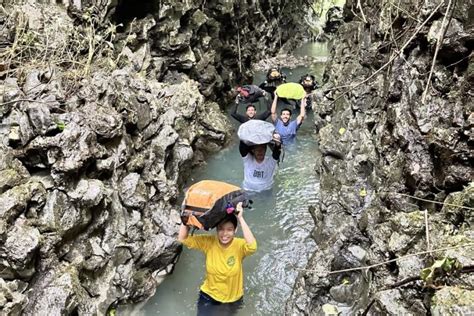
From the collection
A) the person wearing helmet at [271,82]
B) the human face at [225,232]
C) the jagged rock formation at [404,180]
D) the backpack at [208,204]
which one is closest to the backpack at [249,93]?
the person wearing helmet at [271,82]

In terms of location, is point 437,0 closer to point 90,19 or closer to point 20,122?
point 20,122

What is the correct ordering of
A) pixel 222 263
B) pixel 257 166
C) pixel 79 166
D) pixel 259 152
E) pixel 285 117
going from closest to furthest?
pixel 222 263
pixel 79 166
pixel 259 152
pixel 257 166
pixel 285 117

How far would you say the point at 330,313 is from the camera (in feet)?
14.1

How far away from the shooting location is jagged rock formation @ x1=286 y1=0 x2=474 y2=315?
2.82 metres

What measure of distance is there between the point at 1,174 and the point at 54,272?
1.07m

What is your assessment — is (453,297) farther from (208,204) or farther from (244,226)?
(208,204)

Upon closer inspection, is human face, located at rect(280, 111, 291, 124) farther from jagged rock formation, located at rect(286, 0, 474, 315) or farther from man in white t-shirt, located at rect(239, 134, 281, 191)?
jagged rock formation, located at rect(286, 0, 474, 315)

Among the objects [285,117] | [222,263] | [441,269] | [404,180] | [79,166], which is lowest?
[222,263]

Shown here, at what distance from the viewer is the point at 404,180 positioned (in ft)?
13.1

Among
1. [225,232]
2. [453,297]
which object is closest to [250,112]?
[225,232]

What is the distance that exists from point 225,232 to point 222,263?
0.33 m

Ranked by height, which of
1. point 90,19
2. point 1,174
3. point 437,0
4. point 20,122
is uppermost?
point 437,0

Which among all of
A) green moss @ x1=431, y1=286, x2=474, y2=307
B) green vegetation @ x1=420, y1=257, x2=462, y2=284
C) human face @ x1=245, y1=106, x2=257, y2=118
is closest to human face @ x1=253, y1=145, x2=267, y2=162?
human face @ x1=245, y1=106, x2=257, y2=118

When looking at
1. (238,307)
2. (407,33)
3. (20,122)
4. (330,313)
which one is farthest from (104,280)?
(407,33)
